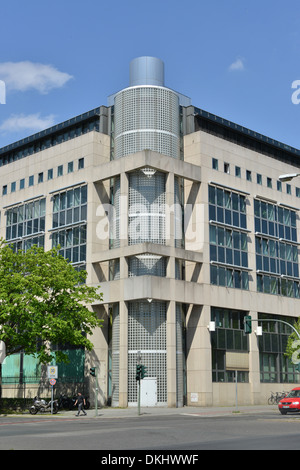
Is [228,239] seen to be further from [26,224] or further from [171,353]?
[26,224]

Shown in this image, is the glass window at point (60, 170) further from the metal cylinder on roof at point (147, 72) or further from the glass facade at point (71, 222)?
the metal cylinder on roof at point (147, 72)

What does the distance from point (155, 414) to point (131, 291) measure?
11.2 metres

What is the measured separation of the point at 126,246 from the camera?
170 feet

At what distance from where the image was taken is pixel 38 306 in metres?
43.8

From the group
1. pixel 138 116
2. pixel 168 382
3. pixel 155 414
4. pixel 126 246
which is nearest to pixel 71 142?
pixel 138 116

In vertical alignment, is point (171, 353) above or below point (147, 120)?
below

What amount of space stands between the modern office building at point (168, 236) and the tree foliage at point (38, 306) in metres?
6.34

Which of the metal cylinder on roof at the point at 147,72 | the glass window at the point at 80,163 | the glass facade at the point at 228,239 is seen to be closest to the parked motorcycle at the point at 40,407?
the glass facade at the point at 228,239

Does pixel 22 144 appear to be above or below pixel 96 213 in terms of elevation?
above

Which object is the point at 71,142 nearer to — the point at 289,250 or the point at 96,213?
the point at 96,213

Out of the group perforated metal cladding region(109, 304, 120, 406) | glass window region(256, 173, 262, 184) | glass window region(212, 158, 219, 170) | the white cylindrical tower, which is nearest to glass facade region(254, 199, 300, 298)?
glass window region(256, 173, 262, 184)

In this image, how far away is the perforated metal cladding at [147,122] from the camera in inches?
2185

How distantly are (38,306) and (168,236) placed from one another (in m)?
13.8

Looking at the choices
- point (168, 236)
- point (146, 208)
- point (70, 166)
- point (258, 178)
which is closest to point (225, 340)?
point (168, 236)
